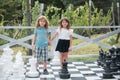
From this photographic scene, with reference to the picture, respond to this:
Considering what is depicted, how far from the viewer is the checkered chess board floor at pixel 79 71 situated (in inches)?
257

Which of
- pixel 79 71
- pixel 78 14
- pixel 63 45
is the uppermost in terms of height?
pixel 78 14

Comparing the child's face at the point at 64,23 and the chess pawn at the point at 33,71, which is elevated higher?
the child's face at the point at 64,23

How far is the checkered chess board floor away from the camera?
21.4ft

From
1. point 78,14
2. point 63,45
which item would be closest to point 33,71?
point 63,45

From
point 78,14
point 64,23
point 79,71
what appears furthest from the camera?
point 78,14

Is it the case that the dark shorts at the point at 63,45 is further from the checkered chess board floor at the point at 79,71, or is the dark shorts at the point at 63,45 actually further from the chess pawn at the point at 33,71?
the chess pawn at the point at 33,71

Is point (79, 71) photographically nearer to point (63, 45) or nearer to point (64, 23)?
point (63, 45)

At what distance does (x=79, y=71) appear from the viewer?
718cm

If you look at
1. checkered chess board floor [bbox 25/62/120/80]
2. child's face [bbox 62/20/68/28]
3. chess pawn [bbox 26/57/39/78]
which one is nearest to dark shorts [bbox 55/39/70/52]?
child's face [bbox 62/20/68/28]

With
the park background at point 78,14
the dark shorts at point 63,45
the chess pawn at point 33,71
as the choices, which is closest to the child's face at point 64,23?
the dark shorts at point 63,45

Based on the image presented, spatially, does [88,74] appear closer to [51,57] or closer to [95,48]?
[51,57]

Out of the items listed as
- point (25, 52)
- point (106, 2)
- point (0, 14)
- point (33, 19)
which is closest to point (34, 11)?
point (33, 19)

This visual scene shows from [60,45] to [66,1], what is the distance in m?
8.23

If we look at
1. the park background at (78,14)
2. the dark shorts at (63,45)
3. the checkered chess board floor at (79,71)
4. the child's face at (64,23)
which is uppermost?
the park background at (78,14)
